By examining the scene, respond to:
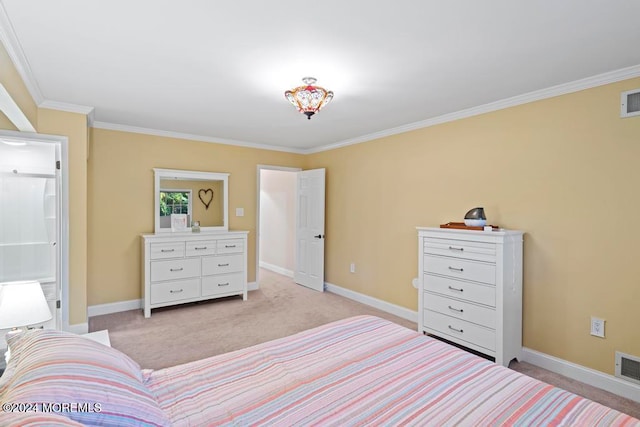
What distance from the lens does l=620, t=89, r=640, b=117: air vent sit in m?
2.28

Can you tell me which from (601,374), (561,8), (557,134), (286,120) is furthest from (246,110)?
(601,374)

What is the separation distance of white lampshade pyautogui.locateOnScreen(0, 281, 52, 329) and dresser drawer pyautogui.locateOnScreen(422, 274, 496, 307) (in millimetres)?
2923

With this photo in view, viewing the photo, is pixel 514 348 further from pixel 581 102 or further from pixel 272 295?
pixel 272 295

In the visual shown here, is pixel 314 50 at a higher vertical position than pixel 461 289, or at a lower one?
higher

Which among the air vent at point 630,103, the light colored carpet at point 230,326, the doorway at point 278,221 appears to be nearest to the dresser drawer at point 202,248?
the light colored carpet at point 230,326

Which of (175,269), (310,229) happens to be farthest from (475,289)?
(175,269)

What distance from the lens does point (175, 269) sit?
4.12 metres

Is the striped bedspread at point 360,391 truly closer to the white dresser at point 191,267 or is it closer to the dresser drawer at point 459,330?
the dresser drawer at point 459,330

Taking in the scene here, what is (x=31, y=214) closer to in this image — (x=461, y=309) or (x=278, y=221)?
(x=461, y=309)

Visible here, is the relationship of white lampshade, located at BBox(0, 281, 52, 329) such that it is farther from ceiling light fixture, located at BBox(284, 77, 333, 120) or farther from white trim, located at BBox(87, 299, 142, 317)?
white trim, located at BBox(87, 299, 142, 317)

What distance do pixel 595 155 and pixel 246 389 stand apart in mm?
2897

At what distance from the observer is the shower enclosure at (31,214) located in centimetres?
254

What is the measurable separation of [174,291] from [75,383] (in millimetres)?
3352

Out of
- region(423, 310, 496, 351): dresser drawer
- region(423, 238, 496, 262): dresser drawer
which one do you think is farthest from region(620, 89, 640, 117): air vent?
region(423, 310, 496, 351): dresser drawer
